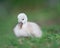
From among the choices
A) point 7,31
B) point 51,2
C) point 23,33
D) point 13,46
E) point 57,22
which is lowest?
point 13,46

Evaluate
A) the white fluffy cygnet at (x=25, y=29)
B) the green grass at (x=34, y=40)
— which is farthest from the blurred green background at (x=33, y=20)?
the white fluffy cygnet at (x=25, y=29)

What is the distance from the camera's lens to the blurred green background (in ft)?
23.4

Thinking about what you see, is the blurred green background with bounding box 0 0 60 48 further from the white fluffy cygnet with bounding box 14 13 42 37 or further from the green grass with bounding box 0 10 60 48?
the white fluffy cygnet with bounding box 14 13 42 37

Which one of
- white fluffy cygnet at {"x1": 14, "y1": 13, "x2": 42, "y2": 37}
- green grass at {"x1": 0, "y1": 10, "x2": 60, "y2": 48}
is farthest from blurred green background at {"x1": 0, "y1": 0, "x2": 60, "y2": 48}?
white fluffy cygnet at {"x1": 14, "y1": 13, "x2": 42, "y2": 37}

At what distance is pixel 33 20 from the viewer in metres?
10.1

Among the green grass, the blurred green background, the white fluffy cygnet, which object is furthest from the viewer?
the white fluffy cygnet

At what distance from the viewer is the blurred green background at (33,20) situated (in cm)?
712

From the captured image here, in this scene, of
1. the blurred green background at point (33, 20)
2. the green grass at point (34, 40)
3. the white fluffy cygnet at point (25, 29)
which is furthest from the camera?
the white fluffy cygnet at point (25, 29)

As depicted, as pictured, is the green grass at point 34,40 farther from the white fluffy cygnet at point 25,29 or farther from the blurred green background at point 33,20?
the white fluffy cygnet at point 25,29

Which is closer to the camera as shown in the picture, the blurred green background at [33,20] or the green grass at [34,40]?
the green grass at [34,40]

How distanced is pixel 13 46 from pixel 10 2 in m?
4.89

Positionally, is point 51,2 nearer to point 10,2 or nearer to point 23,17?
point 10,2

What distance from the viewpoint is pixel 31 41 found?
7.27 meters

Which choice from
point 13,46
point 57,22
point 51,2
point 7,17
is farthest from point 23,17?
point 51,2
